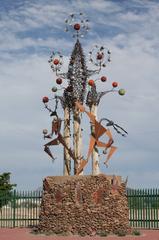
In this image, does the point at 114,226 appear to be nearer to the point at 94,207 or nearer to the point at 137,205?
the point at 94,207

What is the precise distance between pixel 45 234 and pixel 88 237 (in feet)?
6.16

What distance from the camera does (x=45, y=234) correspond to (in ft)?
58.7

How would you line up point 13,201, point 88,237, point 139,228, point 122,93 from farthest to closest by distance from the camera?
point 13,201
point 139,228
point 122,93
point 88,237

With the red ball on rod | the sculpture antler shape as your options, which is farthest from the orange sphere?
the sculpture antler shape

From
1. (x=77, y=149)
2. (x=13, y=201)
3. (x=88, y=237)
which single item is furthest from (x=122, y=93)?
(x=13, y=201)

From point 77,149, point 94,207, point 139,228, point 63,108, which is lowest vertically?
point 139,228

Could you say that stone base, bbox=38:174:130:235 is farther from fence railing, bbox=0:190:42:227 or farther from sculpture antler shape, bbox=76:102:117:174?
fence railing, bbox=0:190:42:227

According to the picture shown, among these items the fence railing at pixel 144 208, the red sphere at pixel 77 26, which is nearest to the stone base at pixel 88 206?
the fence railing at pixel 144 208

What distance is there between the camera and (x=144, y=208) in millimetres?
20719

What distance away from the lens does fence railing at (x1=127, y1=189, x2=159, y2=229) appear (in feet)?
67.1

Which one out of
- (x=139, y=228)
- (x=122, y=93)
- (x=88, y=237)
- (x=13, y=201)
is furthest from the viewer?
(x=13, y=201)

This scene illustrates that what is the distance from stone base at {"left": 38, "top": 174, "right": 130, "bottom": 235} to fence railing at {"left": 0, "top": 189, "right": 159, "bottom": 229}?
2748 mm

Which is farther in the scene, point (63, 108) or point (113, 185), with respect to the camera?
point (63, 108)

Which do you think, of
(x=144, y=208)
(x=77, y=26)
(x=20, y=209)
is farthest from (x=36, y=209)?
(x=77, y=26)
